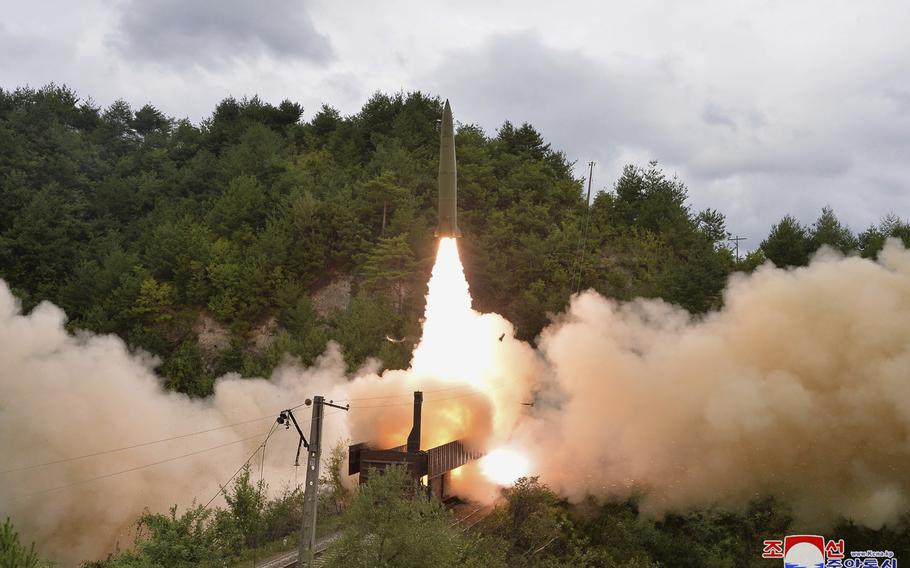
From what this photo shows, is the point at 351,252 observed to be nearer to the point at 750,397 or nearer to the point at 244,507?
the point at 244,507

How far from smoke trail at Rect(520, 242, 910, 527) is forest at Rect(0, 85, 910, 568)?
126 inches

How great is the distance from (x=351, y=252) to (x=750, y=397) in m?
38.5

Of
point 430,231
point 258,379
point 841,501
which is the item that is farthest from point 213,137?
point 841,501

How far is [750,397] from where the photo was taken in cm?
2689

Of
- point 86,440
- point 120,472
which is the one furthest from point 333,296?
point 86,440

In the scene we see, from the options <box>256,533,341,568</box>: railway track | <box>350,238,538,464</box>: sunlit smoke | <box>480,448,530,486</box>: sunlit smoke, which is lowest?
<box>256,533,341,568</box>: railway track

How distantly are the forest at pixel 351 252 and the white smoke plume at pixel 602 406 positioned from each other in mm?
2779

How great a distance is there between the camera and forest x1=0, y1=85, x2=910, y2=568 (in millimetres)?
34562

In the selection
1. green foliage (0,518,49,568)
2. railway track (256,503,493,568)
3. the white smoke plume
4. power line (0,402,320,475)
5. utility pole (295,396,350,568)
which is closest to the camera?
green foliage (0,518,49,568)

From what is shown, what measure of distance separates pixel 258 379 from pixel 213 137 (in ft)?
146

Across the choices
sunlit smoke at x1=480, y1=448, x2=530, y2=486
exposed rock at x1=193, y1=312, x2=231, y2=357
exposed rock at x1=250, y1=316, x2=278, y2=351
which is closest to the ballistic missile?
sunlit smoke at x1=480, y1=448, x2=530, y2=486

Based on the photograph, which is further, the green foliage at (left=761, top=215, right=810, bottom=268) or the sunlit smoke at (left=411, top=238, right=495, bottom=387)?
the green foliage at (left=761, top=215, right=810, bottom=268)

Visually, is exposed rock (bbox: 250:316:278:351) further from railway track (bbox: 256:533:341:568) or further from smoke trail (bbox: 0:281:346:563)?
railway track (bbox: 256:533:341:568)

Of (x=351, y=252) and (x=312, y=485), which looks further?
(x=351, y=252)
